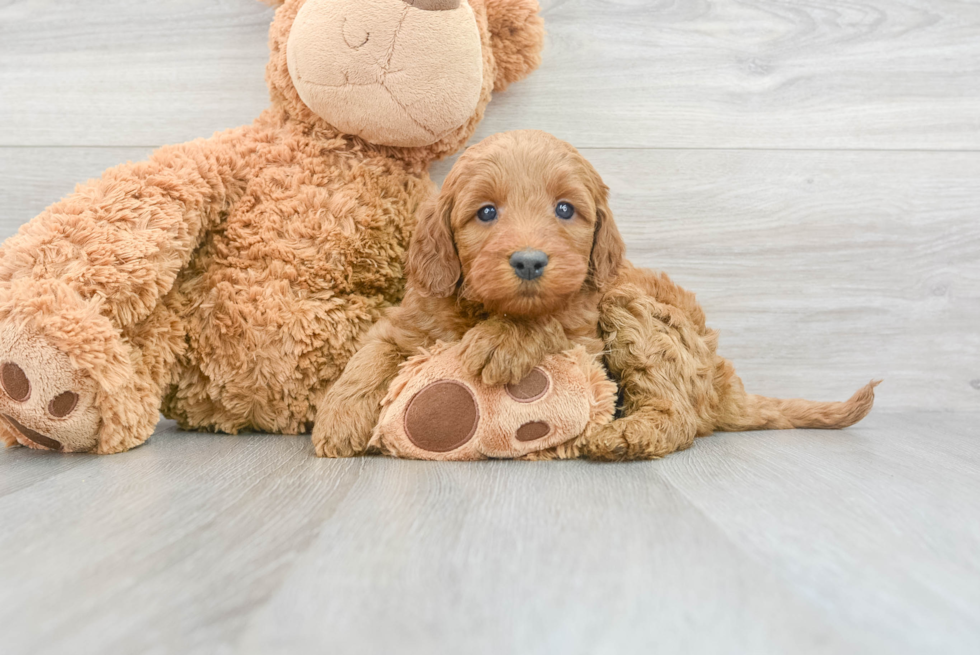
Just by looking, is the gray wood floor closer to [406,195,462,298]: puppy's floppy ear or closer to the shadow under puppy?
the shadow under puppy

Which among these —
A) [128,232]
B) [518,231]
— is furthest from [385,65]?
[128,232]

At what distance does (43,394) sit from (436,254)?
0.75 metres

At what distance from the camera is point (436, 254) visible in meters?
1.33

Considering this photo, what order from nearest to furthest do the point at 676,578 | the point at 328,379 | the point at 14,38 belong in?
the point at 676,578
the point at 328,379
the point at 14,38

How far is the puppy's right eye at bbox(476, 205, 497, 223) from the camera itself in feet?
4.18

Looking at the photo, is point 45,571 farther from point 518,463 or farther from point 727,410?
point 727,410

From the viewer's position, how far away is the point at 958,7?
194cm

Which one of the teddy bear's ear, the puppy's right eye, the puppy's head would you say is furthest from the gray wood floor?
the puppy's right eye

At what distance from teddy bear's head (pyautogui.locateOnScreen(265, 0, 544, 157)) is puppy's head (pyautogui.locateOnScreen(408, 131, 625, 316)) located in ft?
0.80

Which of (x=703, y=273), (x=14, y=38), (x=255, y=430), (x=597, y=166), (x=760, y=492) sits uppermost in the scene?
(x=14, y=38)

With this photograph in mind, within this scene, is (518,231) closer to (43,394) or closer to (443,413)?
(443,413)

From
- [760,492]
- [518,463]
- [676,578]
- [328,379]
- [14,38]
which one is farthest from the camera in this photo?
[14,38]

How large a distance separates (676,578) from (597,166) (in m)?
1.34

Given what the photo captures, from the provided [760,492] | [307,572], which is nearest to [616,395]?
[760,492]
